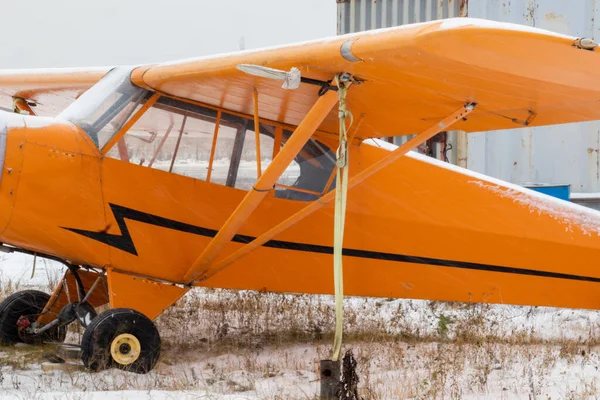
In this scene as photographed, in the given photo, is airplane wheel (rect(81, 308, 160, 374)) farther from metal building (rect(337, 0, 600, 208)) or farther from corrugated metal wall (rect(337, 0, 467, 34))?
corrugated metal wall (rect(337, 0, 467, 34))

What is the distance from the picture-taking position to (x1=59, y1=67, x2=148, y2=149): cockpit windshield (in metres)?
5.60

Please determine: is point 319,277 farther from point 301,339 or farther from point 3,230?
point 3,230

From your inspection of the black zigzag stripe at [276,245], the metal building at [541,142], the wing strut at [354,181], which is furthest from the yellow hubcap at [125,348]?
the metal building at [541,142]

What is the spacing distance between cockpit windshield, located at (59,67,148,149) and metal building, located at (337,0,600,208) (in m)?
6.65

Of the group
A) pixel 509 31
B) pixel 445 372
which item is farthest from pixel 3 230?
pixel 509 31

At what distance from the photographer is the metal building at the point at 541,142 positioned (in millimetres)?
10547

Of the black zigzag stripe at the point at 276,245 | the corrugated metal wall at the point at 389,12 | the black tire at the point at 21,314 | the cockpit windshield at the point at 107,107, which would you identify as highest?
the corrugated metal wall at the point at 389,12

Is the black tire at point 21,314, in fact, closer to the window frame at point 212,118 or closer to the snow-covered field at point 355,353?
the snow-covered field at point 355,353

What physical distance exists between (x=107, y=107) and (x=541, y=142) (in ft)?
23.0

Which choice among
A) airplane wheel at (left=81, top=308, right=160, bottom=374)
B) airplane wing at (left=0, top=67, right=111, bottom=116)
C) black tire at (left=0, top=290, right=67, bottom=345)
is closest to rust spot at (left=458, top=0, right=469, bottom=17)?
airplane wing at (left=0, top=67, right=111, bottom=116)

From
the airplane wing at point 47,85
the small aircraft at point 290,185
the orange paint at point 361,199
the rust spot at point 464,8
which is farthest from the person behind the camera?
the rust spot at point 464,8

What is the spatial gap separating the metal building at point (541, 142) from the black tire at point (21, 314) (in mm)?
6910

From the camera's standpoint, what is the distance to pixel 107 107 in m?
5.72

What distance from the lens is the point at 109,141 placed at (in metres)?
5.59
